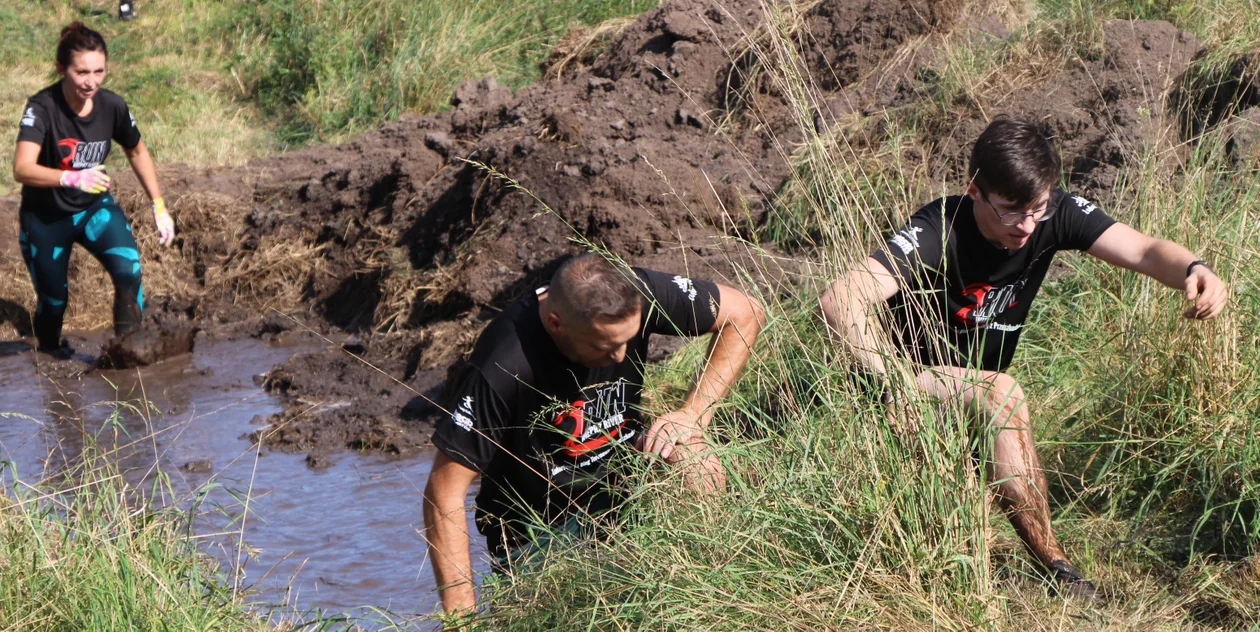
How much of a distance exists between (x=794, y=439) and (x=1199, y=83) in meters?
5.05

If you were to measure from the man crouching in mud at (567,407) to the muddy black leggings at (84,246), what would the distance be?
4894mm

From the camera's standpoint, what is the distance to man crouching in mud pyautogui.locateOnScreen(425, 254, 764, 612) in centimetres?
344

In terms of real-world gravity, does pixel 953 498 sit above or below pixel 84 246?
above

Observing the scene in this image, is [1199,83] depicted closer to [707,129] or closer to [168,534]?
[707,129]

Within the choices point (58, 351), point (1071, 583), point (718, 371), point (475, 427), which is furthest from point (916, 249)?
point (58, 351)

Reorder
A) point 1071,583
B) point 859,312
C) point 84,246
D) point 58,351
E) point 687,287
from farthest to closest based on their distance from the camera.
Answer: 1. point 58,351
2. point 84,246
3. point 687,287
4. point 1071,583
5. point 859,312

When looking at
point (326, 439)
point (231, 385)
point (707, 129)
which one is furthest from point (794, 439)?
point (707, 129)

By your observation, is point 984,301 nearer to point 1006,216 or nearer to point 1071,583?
point 1006,216

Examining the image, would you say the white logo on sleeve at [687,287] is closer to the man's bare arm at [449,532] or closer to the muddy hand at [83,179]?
the man's bare arm at [449,532]

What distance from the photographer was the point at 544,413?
3633 millimetres

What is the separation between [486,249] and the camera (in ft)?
26.3

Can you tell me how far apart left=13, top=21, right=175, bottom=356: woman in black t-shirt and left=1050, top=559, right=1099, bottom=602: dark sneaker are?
18.6 feet

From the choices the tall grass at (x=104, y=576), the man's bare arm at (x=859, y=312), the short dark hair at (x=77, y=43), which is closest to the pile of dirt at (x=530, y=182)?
the short dark hair at (x=77, y=43)

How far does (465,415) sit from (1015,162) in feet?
5.57
